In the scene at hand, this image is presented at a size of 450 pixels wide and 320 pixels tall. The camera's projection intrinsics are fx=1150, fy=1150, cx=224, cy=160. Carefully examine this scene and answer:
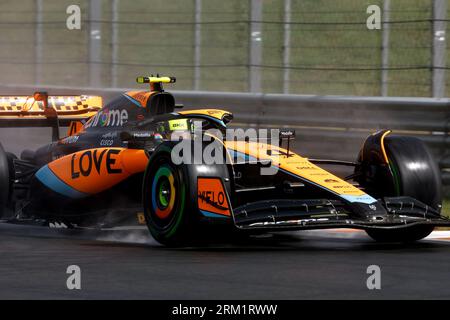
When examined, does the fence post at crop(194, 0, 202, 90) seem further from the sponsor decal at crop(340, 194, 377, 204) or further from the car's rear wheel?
the sponsor decal at crop(340, 194, 377, 204)

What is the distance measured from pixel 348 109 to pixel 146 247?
17.3ft

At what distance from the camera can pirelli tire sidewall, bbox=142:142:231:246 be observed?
8203 millimetres

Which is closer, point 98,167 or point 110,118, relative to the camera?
point 98,167

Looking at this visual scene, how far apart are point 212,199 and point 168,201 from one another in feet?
1.47

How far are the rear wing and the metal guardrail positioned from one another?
Result: 3121mm

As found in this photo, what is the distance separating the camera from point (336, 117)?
13.4m

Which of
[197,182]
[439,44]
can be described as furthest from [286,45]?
[197,182]

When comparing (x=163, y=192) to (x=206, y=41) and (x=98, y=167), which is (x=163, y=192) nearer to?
(x=98, y=167)

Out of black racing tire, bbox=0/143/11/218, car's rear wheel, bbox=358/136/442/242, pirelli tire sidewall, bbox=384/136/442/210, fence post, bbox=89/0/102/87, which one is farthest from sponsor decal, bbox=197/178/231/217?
fence post, bbox=89/0/102/87

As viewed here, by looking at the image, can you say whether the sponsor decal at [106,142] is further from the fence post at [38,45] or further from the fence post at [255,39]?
the fence post at [38,45]

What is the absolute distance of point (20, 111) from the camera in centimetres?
1148

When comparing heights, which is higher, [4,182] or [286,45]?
[286,45]

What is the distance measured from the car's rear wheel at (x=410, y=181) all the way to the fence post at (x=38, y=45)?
923 cm

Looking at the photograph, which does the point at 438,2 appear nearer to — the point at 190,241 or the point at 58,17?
the point at 190,241
